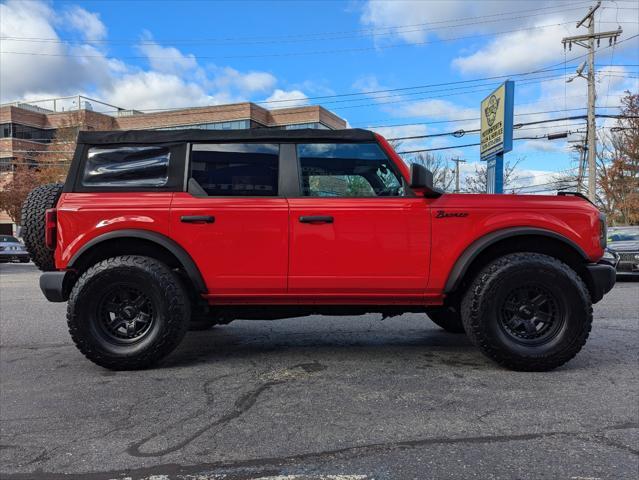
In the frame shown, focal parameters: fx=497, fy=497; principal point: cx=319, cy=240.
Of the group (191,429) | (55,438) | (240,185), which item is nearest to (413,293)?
(240,185)

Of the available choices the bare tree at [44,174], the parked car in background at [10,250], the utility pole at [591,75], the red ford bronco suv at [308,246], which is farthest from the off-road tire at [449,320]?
the bare tree at [44,174]

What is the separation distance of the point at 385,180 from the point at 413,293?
3.28 ft

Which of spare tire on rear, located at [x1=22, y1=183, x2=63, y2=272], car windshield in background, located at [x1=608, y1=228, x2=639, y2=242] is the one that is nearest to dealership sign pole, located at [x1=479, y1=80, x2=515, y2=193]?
car windshield in background, located at [x1=608, y1=228, x2=639, y2=242]

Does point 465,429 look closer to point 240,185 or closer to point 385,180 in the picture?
point 385,180

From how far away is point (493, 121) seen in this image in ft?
54.1

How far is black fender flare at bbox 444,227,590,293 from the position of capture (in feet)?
13.4

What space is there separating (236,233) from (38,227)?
182cm

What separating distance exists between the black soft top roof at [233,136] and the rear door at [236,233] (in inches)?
15.2

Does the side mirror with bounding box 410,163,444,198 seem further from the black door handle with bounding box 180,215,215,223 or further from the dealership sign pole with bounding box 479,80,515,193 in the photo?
the dealership sign pole with bounding box 479,80,515,193

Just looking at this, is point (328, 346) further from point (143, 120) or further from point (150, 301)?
point (143, 120)

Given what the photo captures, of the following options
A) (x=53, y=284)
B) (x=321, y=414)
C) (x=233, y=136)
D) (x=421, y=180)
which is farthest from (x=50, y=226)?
(x=421, y=180)

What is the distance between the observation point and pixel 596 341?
5.33 meters

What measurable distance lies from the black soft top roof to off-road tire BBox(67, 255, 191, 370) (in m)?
1.08

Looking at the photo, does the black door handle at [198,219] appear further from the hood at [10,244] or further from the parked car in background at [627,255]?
the hood at [10,244]
